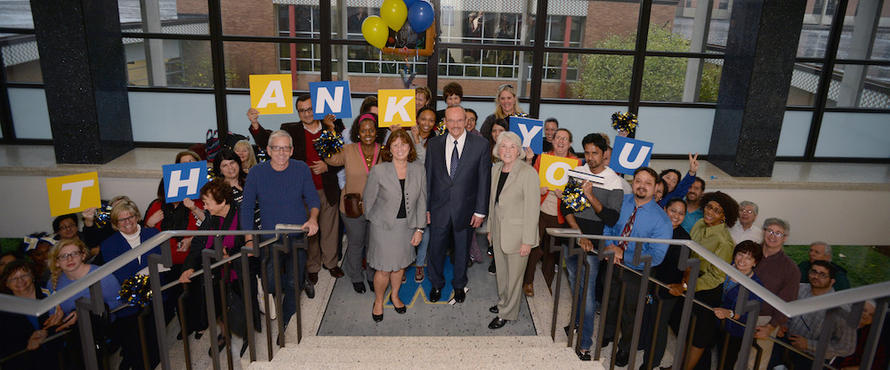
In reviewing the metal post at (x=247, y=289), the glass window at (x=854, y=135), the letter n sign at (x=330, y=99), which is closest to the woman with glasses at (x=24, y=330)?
the metal post at (x=247, y=289)

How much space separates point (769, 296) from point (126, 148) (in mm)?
6738

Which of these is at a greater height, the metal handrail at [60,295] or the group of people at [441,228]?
the metal handrail at [60,295]

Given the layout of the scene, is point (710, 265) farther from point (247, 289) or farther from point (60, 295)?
point (60, 295)

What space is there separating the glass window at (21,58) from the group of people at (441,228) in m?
2.95

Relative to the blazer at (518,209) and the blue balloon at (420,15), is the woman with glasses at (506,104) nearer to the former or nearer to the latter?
the blue balloon at (420,15)

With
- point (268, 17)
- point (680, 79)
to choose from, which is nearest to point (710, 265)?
point (680, 79)

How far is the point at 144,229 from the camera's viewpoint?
427cm

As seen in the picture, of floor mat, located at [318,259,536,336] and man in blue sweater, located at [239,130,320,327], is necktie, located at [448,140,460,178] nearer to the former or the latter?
man in blue sweater, located at [239,130,320,327]

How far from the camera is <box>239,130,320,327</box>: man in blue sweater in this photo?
3932mm

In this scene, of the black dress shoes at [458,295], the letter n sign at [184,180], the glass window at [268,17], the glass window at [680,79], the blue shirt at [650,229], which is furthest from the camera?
the glass window at [680,79]

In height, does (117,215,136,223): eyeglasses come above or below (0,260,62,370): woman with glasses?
above

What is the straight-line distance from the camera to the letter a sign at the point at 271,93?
4945mm

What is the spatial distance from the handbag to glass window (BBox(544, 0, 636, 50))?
10.9 feet

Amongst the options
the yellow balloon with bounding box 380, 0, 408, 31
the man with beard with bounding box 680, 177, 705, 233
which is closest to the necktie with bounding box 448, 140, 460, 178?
the yellow balloon with bounding box 380, 0, 408, 31
